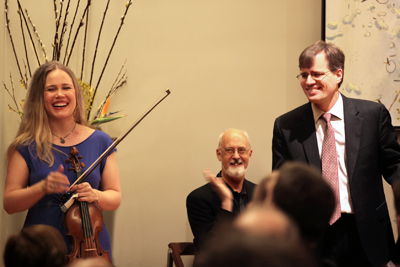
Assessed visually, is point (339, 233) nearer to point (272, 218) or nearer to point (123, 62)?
point (272, 218)

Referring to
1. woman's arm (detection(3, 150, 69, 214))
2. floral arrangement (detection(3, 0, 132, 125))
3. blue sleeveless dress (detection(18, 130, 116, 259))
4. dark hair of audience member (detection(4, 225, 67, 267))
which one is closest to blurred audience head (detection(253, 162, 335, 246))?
dark hair of audience member (detection(4, 225, 67, 267))

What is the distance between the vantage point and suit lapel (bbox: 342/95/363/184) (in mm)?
1938

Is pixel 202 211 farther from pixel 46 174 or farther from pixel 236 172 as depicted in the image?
pixel 46 174

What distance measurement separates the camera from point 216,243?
73cm

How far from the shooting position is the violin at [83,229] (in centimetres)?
190

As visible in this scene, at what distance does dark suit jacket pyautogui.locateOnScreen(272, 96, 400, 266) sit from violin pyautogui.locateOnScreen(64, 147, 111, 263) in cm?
87

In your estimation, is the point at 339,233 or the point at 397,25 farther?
the point at 397,25

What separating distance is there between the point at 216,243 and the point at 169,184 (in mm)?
2297

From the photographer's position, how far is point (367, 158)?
194cm

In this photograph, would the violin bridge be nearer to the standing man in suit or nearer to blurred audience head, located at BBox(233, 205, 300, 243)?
the standing man in suit

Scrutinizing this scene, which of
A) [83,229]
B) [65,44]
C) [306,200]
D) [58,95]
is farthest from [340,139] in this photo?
[65,44]

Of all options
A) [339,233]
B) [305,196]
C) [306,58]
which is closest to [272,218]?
[305,196]

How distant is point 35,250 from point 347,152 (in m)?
1.42

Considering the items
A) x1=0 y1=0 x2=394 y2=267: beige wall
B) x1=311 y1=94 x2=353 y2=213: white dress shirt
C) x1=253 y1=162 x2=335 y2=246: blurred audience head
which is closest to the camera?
x1=253 y1=162 x2=335 y2=246: blurred audience head
